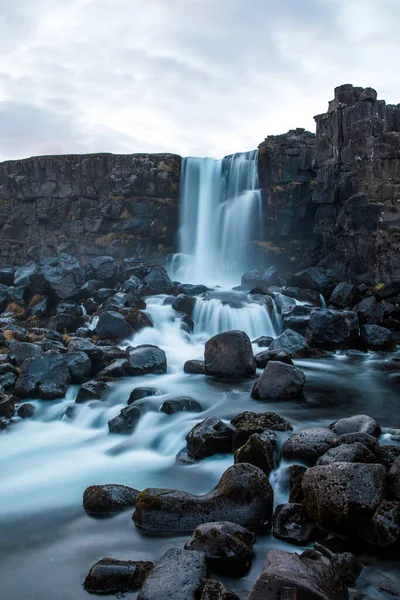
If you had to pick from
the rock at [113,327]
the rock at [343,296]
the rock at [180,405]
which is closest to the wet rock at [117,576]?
the rock at [180,405]

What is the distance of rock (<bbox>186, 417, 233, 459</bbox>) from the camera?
7.91 meters

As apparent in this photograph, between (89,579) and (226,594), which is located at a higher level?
(226,594)

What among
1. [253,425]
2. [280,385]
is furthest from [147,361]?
[253,425]

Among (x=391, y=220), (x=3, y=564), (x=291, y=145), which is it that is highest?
(x=291, y=145)

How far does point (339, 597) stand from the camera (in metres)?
4.28

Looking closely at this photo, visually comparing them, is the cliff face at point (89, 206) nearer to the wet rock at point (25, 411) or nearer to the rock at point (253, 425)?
the wet rock at point (25, 411)

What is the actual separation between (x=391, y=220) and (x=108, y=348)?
15.0m

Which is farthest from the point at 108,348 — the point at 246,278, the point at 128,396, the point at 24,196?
the point at 24,196

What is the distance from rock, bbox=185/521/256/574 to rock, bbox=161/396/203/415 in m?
4.70

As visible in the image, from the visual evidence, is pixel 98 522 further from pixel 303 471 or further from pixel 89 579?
pixel 303 471

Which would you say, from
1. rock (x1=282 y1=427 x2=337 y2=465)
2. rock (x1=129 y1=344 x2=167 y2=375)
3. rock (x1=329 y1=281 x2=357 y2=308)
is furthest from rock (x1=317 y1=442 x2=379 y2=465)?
rock (x1=329 y1=281 x2=357 y2=308)

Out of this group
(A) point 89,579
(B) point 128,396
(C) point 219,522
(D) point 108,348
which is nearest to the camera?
(A) point 89,579

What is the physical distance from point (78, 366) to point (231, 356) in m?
3.79

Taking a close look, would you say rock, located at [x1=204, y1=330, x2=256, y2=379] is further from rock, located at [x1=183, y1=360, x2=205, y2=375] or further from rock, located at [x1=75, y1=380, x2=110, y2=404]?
rock, located at [x1=75, y1=380, x2=110, y2=404]
